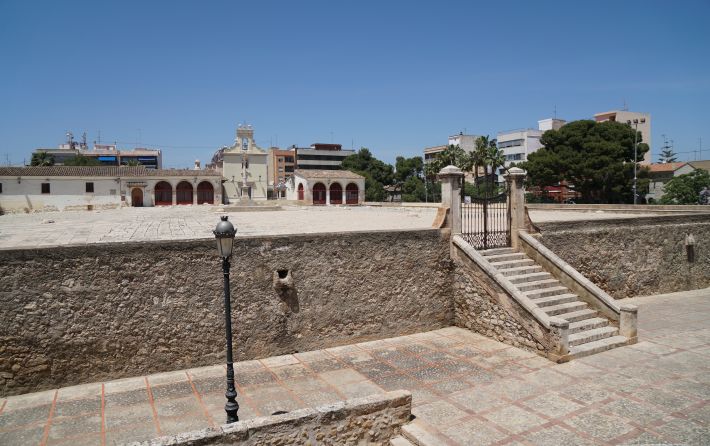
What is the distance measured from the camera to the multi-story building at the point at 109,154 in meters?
88.8

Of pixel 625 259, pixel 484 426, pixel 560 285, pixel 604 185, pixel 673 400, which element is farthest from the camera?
pixel 604 185

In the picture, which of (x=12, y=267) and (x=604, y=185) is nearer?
(x=12, y=267)

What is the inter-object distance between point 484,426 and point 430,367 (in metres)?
2.22

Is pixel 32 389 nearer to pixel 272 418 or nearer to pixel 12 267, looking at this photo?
pixel 12 267

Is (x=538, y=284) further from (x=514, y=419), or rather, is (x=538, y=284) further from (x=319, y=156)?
(x=319, y=156)

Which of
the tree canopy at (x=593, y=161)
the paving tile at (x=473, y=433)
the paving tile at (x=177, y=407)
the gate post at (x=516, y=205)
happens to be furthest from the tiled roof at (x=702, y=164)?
the paving tile at (x=177, y=407)

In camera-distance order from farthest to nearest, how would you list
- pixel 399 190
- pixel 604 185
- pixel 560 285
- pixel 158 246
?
pixel 399 190, pixel 604 185, pixel 560 285, pixel 158 246

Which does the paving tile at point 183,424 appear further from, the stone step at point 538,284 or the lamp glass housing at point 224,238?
the stone step at point 538,284

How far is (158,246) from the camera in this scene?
8094mm

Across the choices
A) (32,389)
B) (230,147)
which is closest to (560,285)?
(32,389)

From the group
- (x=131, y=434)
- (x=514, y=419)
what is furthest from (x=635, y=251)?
(x=131, y=434)

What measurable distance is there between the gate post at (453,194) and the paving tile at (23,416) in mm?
8268

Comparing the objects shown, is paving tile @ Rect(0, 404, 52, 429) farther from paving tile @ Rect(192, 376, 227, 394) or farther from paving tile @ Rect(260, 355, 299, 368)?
paving tile @ Rect(260, 355, 299, 368)

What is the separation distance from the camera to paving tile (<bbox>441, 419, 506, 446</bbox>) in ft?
19.0
